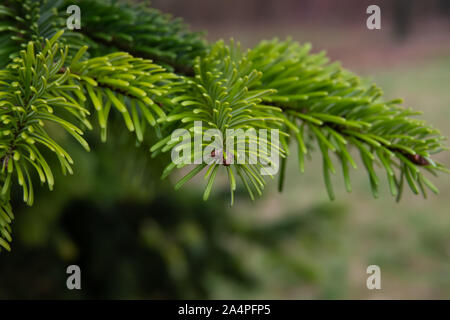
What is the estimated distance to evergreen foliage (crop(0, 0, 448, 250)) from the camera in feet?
0.99

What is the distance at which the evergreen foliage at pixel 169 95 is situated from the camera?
302 mm

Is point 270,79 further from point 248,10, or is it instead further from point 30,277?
point 248,10
